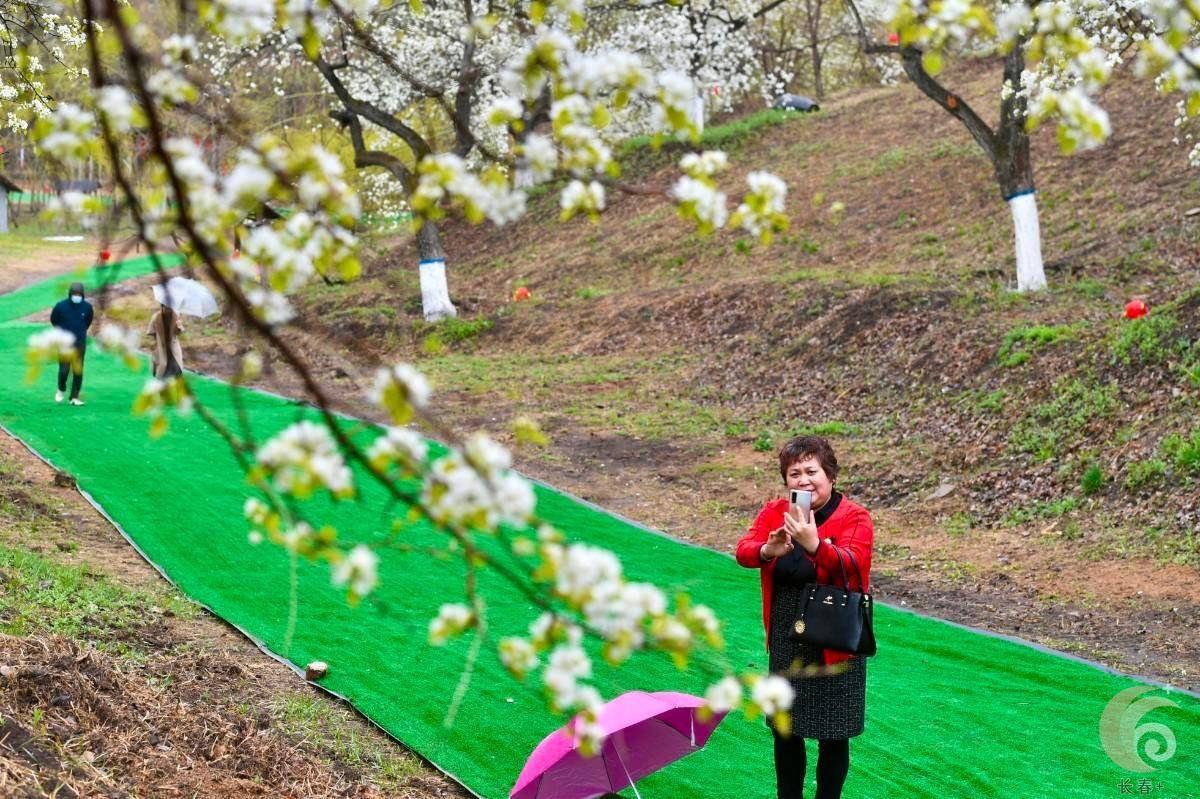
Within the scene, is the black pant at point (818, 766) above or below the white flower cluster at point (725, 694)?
below

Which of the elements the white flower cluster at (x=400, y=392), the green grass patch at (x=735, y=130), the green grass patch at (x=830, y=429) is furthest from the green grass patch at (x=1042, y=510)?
the green grass patch at (x=735, y=130)

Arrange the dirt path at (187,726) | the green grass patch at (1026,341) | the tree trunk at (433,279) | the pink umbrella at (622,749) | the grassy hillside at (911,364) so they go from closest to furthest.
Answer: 1. the pink umbrella at (622,749)
2. the dirt path at (187,726)
3. the grassy hillside at (911,364)
4. the green grass patch at (1026,341)
5. the tree trunk at (433,279)

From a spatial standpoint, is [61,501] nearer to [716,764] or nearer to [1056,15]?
[716,764]

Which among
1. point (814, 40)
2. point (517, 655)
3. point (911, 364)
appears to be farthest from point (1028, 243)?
point (814, 40)

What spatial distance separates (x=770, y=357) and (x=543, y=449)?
3943 mm

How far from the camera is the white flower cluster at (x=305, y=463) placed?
202 cm

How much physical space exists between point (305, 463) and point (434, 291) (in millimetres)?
18793

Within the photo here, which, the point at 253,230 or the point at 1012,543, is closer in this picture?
the point at 253,230

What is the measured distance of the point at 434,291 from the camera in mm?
20578

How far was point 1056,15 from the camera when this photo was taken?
2797mm

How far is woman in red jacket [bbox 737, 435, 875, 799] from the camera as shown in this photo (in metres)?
4.23

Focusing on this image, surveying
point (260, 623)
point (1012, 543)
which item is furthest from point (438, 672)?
point (1012, 543)

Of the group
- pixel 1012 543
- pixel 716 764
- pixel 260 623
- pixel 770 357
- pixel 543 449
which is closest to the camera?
pixel 716 764

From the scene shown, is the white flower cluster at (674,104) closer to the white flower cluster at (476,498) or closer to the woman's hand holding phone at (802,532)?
the white flower cluster at (476,498)
